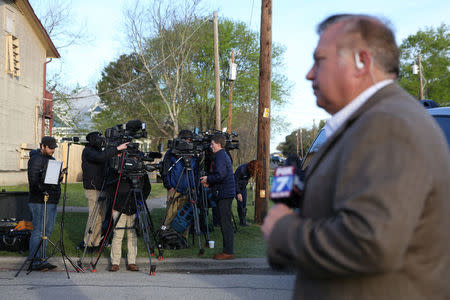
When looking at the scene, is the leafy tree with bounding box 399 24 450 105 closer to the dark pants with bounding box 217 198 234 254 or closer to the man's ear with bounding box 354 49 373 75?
the dark pants with bounding box 217 198 234 254

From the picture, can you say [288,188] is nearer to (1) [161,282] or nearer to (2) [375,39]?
(2) [375,39]

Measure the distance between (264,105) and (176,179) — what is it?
3.87 meters

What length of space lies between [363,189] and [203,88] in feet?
142

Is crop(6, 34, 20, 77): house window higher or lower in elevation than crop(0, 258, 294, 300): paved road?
higher

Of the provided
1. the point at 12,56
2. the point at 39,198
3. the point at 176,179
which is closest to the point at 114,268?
the point at 39,198

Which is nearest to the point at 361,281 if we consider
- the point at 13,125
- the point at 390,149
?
the point at 390,149

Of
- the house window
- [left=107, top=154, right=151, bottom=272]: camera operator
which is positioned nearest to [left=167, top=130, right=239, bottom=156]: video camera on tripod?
[left=107, top=154, right=151, bottom=272]: camera operator

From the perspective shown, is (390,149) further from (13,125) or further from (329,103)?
(13,125)

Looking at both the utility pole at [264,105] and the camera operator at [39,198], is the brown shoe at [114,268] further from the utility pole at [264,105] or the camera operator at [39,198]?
the utility pole at [264,105]

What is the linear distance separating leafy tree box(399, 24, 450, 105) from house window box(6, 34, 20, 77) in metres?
39.5

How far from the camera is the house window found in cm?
2033

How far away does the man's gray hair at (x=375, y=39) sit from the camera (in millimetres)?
1634

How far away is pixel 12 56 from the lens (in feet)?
67.4

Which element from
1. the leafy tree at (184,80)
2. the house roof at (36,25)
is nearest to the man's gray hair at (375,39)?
the house roof at (36,25)
